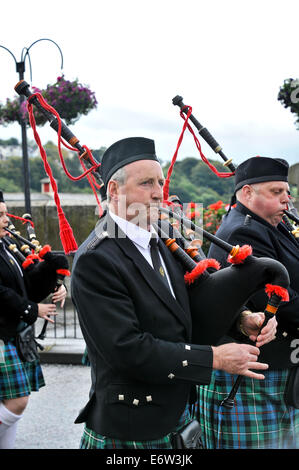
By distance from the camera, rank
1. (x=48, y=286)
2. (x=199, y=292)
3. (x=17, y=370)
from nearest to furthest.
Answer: (x=199, y=292)
(x=17, y=370)
(x=48, y=286)

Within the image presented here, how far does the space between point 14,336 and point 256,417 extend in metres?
1.48

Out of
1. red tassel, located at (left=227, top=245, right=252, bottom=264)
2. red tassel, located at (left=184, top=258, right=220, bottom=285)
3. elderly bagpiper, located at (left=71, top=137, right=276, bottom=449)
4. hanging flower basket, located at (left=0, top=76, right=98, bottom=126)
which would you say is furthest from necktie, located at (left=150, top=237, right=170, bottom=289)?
hanging flower basket, located at (left=0, top=76, right=98, bottom=126)

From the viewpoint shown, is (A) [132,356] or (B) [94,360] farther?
(B) [94,360]

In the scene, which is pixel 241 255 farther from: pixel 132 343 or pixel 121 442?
pixel 121 442

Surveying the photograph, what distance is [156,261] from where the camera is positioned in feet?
5.84

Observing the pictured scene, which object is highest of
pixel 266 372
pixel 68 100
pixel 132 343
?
pixel 68 100

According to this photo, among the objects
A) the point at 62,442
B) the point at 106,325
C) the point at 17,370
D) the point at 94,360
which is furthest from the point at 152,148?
the point at 62,442

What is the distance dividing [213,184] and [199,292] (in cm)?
646

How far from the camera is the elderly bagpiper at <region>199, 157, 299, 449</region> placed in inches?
93.0

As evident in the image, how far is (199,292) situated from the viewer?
1.84m

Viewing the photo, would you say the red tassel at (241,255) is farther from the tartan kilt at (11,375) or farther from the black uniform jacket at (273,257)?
the tartan kilt at (11,375)

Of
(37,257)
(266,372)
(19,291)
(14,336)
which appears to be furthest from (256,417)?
(37,257)

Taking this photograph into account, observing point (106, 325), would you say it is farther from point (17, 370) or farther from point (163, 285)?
point (17, 370)
